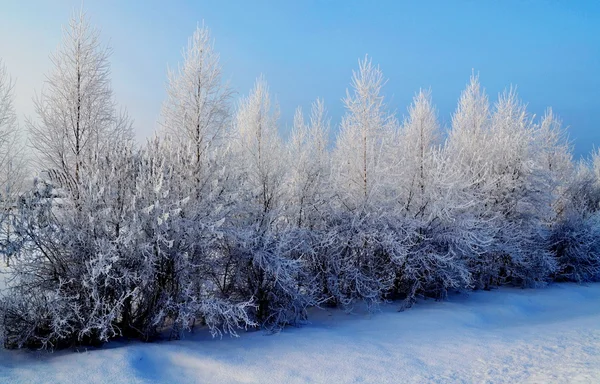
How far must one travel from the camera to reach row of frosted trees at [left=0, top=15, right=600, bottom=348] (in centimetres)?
787

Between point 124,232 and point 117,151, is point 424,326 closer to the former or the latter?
point 124,232

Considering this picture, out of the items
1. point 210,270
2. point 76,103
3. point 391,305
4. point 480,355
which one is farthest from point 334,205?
point 76,103

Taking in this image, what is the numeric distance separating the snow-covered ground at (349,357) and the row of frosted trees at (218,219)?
0.54 m

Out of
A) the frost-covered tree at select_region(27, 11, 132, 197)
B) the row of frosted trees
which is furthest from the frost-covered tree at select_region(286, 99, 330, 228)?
the frost-covered tree at select_region(27, 11, 132, 197)

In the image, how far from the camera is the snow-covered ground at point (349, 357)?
697cm

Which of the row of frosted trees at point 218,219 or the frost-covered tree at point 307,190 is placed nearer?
the row of frosted trees at point 218,219

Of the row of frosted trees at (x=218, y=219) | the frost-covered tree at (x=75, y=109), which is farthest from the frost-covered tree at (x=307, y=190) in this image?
the frost-covered tree at (x=75, y=109)

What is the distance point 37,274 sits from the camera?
26.0 ft

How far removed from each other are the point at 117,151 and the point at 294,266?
4.30 meters

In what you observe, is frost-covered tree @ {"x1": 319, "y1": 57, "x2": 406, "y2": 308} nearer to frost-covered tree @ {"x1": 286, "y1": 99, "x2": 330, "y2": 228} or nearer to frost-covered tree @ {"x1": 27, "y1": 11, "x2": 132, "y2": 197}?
frost-covered tree @ {"x1": 286, "y1": 99, "x2": 330, "y2": 228}

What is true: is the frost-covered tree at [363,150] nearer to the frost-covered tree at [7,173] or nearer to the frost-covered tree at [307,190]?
the frost-covered tree at [307,190]

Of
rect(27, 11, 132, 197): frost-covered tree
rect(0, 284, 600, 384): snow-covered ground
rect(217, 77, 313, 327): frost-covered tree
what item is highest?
rect(27, 11, 132, 197): frost-covered tree

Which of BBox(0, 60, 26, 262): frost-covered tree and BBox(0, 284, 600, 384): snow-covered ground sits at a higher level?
BBox(0, 60, 26, 262): frost-covered tree

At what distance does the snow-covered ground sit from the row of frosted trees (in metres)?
0.54
